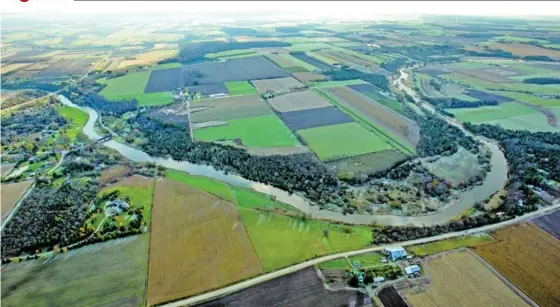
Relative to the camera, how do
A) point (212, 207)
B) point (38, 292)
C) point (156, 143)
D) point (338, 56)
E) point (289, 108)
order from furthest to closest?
point (338, 56) < point (289, 108) < point (156, 143) < point (212, 207) < point (38, 292)

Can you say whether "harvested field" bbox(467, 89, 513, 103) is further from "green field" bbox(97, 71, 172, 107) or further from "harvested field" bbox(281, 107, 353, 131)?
"green field" bbox(97, 71, 172, 107)

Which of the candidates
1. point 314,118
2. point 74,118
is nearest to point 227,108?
point 314,118

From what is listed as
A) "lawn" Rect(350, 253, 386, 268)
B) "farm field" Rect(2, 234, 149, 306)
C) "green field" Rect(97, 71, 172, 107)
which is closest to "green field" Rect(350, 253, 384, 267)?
"lawn" Rect(350, 253, 386, 268)

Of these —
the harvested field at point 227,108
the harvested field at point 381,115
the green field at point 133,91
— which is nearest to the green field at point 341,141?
the harvested field at point 381,115

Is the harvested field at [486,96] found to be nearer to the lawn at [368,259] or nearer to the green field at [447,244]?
the green field at [447,244]

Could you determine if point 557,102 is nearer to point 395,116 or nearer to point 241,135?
point 395,116

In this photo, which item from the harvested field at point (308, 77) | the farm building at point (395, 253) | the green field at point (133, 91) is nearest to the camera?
the farm building at point (395, 253)

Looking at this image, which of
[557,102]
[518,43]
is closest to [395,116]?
[557,102]

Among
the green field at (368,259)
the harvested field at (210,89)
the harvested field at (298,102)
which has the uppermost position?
the harvested field at (298,102)
